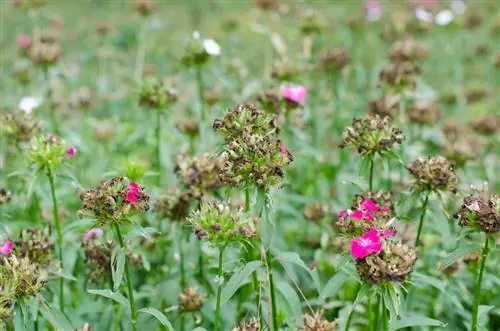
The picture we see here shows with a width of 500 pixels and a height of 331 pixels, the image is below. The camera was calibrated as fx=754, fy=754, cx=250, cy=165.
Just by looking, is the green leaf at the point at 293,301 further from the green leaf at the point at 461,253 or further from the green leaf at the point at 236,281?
the green leaf at the point at 461,253

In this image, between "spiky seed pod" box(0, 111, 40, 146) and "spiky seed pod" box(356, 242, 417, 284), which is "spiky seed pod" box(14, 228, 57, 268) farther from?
"spiky seed pod" box(356, 242, 417, 284)

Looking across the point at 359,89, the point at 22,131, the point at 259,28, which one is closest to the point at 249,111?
the point at 22,131

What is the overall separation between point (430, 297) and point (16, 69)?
11.2 ft

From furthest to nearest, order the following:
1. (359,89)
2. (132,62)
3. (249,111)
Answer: (132,62) < (359,89) < (249,111)

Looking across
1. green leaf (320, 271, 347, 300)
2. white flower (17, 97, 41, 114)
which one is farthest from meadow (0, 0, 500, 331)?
white flower (17, 97, 41, 114)

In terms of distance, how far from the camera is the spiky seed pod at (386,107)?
4191 millimetres

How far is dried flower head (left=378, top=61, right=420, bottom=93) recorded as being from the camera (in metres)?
4.36

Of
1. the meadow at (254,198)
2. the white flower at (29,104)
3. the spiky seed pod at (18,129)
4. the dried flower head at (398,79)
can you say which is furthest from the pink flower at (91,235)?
the dried flower head at (398,79)

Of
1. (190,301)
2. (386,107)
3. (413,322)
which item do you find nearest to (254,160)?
(413,322)

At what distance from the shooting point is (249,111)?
2670 millimetres

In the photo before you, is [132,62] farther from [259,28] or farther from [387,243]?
[387,243]

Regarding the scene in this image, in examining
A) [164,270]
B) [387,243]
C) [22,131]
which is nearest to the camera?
[387,243]

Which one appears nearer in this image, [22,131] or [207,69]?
[22,131]

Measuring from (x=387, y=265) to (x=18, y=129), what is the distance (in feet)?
6.59
